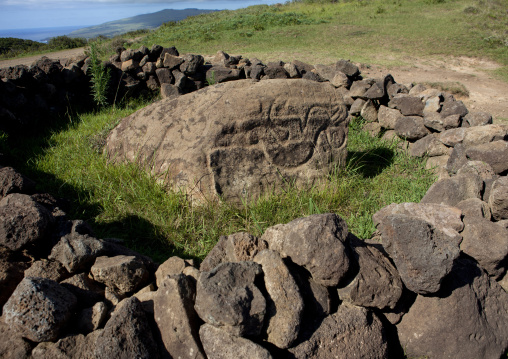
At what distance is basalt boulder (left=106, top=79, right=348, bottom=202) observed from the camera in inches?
149

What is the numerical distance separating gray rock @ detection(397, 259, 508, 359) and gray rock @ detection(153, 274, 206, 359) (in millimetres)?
1263

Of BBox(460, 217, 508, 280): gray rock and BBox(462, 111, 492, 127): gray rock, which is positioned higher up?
BBox(462, 111, 492, 127): gray rock

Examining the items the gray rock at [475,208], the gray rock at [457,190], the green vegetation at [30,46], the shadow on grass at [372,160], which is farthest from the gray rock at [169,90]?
the green vegetation at [30,46]

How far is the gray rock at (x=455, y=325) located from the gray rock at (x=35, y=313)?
188 cm

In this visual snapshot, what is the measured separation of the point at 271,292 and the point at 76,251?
1.23 metres

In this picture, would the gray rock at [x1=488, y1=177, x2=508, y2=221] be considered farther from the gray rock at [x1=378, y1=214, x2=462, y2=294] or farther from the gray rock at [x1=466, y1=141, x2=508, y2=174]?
the gray rock at [x1=378, y1=214, x2=462, y2=294]

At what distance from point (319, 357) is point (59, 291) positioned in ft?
4.42

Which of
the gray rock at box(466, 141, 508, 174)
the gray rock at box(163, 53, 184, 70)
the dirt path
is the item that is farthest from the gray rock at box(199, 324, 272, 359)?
the gray rock at box(163, 53, 184, 70)

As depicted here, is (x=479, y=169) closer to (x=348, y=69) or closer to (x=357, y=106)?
(x=357, y=106)

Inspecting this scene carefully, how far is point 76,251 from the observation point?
2.37m

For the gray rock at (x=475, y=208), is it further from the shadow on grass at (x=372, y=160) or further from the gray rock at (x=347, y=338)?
the shadow on grass at (x=372, y=160)

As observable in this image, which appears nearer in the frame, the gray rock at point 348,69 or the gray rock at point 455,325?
the gray rock at point 455,325

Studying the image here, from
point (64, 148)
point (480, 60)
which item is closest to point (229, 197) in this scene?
point (64, 148)

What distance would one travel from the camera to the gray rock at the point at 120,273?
228 centimetres
